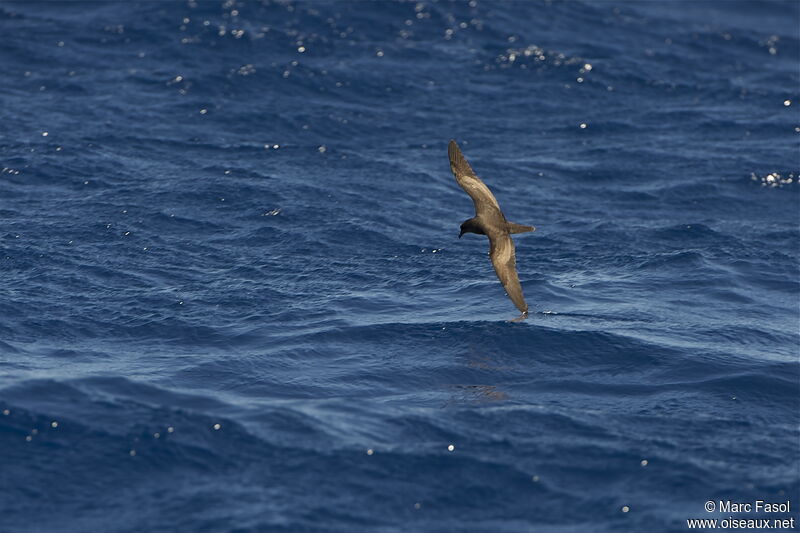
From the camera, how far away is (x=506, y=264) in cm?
2125

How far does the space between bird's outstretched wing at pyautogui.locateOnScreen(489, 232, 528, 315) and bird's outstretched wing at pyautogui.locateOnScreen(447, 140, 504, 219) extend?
1.86 ft

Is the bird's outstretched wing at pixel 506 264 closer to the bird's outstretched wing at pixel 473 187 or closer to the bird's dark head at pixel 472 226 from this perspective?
the bird's dark head at pixel 472 226

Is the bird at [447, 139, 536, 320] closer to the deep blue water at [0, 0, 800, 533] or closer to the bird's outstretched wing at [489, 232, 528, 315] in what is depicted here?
the bird's outstretched wing at [489, 232, 528, 315]

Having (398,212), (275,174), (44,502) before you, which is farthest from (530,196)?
(44,502)

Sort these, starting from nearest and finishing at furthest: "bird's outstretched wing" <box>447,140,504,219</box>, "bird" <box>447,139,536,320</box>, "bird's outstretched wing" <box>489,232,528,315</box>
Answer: "bird's outstretched wing" <box>489,232,528,315</box> → "bird" <box>447,139,536,320</box> → "bird's outstretched wing" <box>447,140,504,219</box>

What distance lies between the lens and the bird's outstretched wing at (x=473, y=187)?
→ 22.0 metres

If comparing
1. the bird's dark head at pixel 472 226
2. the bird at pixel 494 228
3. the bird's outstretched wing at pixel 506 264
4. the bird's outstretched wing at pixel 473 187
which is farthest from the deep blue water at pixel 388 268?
the bird's outstretched wing at pixel 473 187

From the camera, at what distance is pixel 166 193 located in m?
30.6

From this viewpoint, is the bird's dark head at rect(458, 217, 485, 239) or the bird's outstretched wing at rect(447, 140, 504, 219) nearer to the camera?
the bird's dark head at rect(458, 217, 485, 239)

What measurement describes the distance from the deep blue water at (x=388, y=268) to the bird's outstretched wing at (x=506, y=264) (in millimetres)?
2160

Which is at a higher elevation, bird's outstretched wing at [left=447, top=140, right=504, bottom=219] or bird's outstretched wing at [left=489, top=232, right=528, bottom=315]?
bird's outstretched wing at [left=447, top=140, right=504, bottom=219]

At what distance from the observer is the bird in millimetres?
21016

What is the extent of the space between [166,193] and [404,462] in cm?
1420

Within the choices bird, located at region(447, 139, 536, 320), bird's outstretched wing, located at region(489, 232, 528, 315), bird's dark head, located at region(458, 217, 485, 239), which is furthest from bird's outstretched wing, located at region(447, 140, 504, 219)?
bird's outstretched wing, located at region(489, 232, 528, 315)
